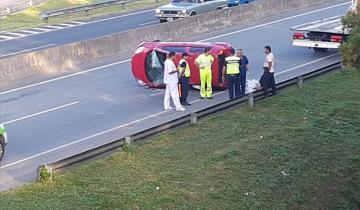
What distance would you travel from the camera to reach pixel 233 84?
20188mm

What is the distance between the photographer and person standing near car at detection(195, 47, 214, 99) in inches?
794

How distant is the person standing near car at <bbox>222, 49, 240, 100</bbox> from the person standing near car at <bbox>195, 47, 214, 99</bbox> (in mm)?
476

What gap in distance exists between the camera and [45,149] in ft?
53.6

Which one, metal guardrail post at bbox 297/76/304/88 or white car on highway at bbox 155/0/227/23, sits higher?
Result: metal guardrail post at bbox 297/76/304/88

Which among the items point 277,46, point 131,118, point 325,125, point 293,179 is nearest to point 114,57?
point 277,46

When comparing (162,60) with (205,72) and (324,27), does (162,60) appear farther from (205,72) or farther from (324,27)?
(324,27)

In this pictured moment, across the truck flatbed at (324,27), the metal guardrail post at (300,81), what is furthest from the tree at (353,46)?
the truck flatbed at (324,27)

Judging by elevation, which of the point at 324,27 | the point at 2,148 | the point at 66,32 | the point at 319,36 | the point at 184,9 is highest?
the point at 2,148

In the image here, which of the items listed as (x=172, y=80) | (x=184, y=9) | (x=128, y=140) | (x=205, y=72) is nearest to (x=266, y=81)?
(x=205, y=72)

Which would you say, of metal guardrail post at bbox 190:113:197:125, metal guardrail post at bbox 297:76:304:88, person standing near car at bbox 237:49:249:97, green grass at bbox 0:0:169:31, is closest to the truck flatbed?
metal guardrail post at bbox 297:76:304:88

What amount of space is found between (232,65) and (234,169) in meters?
5.43

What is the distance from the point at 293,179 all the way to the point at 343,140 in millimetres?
2987

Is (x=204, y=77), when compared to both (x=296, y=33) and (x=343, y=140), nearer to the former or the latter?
(x=343, y=140)

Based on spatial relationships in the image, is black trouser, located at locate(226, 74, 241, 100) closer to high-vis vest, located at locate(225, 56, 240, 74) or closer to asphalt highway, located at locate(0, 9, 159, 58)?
high-vis vest, located at locate(225, 56, 240, 74)
